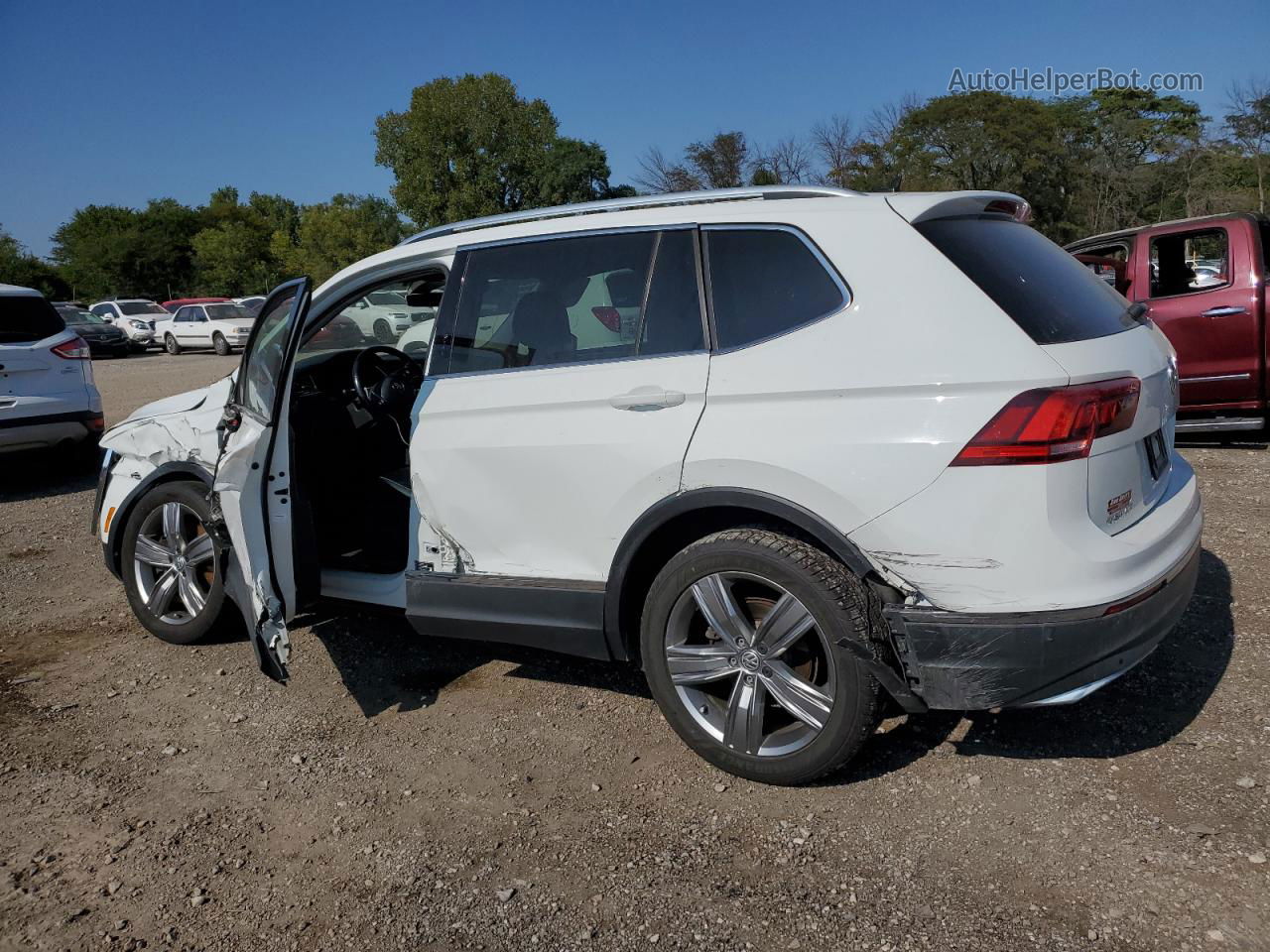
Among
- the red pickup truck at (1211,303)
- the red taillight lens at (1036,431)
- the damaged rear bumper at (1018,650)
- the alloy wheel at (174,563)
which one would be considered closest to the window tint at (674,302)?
the red taillight lens at (1036,431)

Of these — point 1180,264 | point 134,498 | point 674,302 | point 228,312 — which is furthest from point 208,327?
point 674,302

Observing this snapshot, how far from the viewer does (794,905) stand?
2.59m

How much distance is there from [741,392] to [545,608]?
1.06 meters

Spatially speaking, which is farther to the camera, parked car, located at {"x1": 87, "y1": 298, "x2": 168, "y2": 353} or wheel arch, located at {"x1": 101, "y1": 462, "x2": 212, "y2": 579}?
parked car, located at {"x1": 87, "y1": 298, "x2": 168, "y2": 353}

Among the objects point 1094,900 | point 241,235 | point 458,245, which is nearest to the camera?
point 1094,900

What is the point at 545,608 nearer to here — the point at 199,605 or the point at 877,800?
the point at 877,800

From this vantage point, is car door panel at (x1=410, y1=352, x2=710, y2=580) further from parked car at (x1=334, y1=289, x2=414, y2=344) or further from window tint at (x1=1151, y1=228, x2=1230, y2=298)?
window tint at (x1=1151, y1=228, x2=1230, y2=298)

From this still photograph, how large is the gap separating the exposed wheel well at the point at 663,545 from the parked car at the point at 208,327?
89.6ft

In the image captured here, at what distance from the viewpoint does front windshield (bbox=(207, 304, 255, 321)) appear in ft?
94.5

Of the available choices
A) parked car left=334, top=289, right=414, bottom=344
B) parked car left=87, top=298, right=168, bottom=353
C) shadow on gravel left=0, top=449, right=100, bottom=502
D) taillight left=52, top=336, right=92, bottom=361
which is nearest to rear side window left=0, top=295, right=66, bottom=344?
taillight left=52, top=336, right=92, bottom=361

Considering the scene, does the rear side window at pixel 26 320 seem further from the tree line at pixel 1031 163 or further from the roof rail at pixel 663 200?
the tree line at pixel 1031 163

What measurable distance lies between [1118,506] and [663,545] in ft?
4.59

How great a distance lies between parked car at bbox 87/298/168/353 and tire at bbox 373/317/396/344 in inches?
1198

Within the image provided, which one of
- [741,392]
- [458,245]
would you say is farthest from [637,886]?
[458,245]
